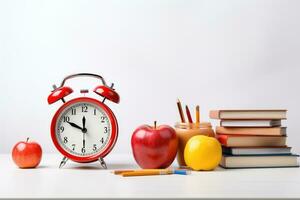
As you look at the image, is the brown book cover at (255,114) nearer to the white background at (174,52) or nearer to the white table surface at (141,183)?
the white table surface at (141,183)

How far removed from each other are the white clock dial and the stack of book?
0.37 meters

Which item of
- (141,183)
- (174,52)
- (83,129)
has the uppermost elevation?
(174,52)

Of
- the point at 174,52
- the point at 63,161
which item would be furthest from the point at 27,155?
the point at 174,52

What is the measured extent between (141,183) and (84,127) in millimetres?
370

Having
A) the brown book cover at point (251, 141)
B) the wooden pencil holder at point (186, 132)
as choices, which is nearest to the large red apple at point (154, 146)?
the wooden pencil holder at point (186, 132)

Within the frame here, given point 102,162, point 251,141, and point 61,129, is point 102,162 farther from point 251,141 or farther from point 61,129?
point 251,141

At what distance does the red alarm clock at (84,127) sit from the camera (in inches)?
59.3

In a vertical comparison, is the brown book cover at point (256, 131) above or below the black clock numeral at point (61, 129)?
below

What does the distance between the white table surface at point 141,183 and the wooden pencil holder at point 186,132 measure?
0.43 ft

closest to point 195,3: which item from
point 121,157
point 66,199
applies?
point 121,157

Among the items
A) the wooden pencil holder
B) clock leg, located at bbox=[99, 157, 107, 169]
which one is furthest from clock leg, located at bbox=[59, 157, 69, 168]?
the wooden pencil holder

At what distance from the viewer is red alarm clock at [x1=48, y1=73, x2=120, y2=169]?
4.94 feet

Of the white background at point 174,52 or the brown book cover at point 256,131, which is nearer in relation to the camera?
the brown book cover at point 256,131

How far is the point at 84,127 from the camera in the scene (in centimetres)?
153
